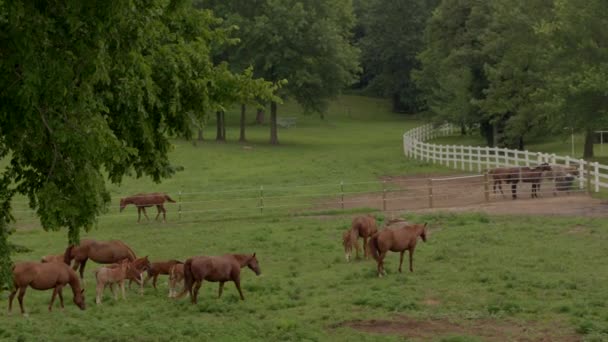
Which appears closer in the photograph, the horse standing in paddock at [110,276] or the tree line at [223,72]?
the tree line at [223,72]

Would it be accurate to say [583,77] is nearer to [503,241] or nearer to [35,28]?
[503,241]

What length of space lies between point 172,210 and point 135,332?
680 inches

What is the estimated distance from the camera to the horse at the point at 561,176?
103 feet

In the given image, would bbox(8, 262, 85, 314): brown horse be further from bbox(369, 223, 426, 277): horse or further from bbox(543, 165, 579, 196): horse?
bbox(543, 165, 579, 196): horse

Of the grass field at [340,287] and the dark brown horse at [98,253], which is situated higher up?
the dark brown horse at [98,253]

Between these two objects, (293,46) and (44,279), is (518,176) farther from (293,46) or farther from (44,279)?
(293,46)

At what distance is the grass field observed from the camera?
1416 cm

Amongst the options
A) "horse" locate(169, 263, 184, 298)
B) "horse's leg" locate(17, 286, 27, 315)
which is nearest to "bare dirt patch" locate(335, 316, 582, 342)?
"horse" locate(169, 263, 184, 298)

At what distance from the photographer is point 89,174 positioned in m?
9.96

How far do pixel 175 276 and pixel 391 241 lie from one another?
424cm

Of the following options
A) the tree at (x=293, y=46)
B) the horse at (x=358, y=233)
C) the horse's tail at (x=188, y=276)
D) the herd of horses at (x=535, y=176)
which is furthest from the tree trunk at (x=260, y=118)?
the horse's tail at (x=188, y=276)

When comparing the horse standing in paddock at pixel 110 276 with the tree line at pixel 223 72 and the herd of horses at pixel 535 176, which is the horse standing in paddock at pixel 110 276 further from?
the herd of horses at pixel 535 176

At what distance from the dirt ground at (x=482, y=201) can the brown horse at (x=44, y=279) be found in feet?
48.5

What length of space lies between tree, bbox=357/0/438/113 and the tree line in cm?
18
